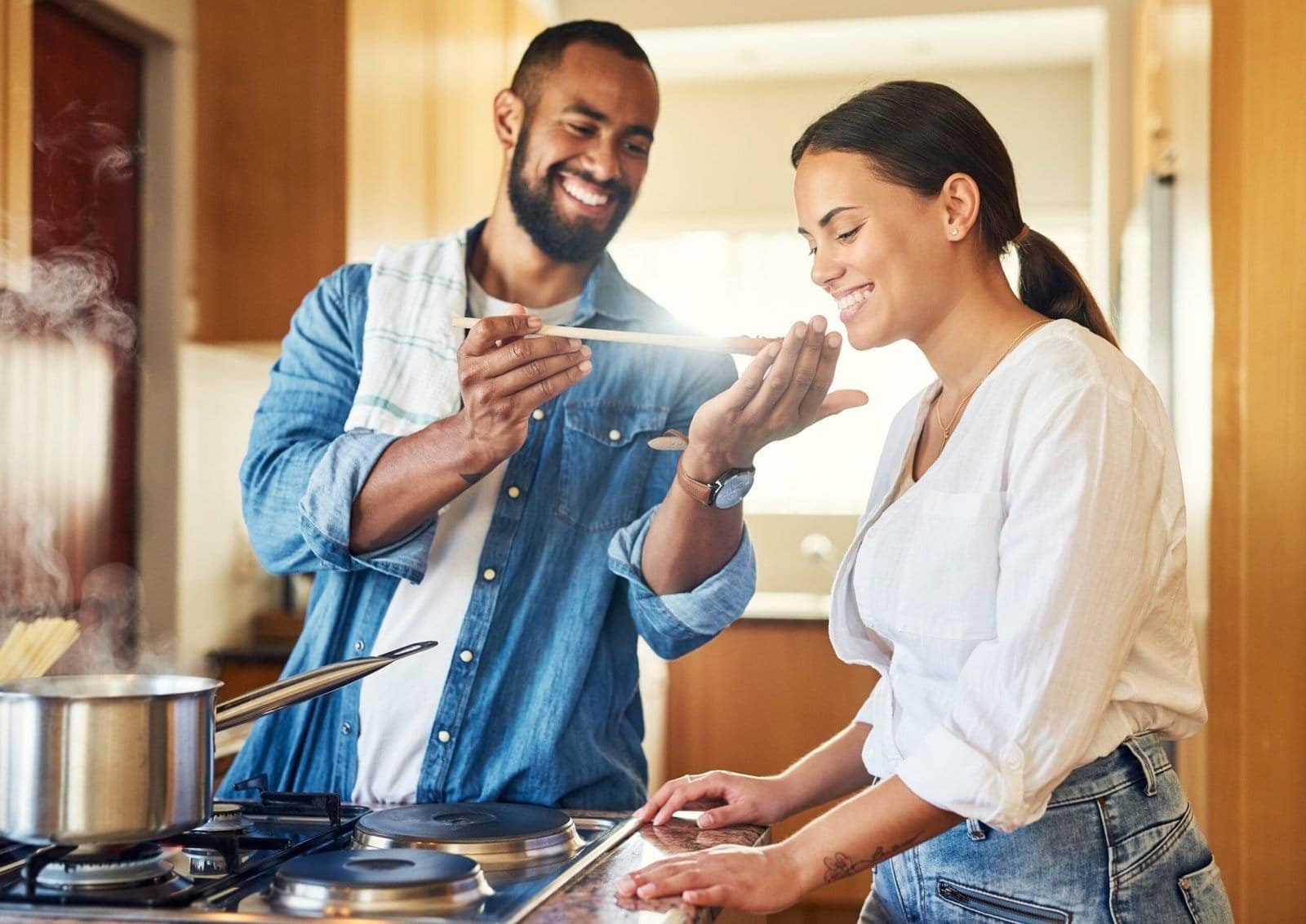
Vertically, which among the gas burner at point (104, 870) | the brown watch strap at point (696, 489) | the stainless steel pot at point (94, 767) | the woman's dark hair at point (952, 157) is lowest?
the gas burner at point (104, 870)

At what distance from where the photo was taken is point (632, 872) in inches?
38.9

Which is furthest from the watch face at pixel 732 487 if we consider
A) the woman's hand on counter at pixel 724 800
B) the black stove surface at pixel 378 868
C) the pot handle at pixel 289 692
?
the black stove surface at pixel 378 868

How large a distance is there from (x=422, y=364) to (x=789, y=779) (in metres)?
0.63

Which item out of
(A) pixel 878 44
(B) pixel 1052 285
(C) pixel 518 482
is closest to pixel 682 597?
(C) pixel 518 482

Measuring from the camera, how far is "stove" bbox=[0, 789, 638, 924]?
2.84ft

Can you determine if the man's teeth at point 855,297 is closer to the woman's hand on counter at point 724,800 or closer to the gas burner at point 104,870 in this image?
the woman's hand on counter at point 724,800

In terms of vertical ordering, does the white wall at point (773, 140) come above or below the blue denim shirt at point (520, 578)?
above

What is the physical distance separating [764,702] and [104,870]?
111 inches

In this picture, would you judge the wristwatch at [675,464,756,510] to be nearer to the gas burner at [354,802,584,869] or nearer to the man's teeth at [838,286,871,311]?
the man's teeth at [838,286,871,311]

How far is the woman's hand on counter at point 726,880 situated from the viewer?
942mm

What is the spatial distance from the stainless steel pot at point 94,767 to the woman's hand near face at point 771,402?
0.56 meters

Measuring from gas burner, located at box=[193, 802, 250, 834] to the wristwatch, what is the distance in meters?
0.52

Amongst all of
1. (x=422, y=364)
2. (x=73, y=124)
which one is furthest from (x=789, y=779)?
(x=73, y=124)

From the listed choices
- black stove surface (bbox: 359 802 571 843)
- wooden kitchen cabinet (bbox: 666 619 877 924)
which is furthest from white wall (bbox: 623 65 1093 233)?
black stove surface (bbox: 359 802 571 843)
